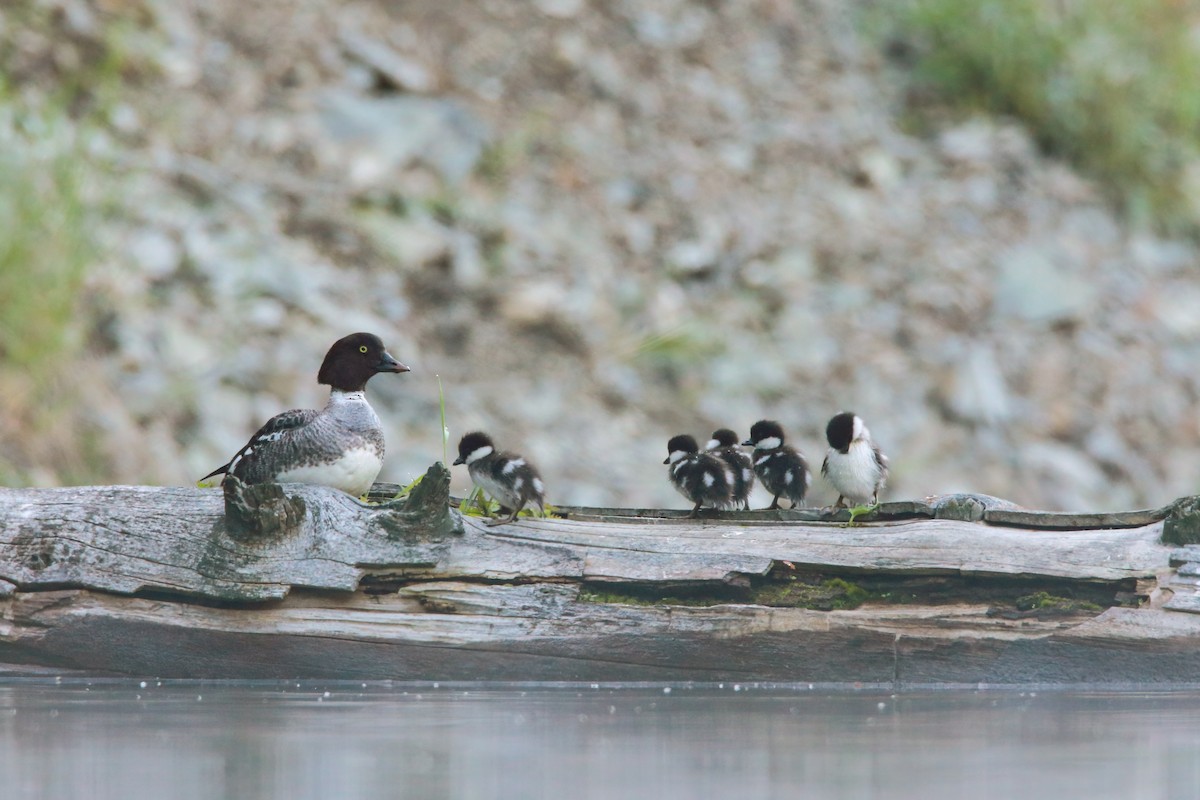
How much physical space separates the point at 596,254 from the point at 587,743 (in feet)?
29.7

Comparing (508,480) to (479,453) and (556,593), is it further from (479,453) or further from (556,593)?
(556,593)

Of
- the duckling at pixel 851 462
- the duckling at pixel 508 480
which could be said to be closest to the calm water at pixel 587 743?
the duckling at pixel 508 480

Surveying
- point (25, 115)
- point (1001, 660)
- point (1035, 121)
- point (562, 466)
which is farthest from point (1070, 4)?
point (1001, 660)

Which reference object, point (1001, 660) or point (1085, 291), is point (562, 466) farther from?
point (1001, 660)

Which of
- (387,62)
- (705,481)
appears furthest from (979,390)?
(705,481)

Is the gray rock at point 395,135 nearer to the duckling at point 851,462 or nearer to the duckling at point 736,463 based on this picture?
the duckling at point 736,463

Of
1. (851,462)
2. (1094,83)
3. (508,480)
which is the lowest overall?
(508,480)

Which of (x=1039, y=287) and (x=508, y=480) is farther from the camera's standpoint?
(x=1039, y=287)

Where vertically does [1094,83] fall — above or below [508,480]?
above

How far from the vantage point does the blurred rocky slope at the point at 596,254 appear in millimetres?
11281

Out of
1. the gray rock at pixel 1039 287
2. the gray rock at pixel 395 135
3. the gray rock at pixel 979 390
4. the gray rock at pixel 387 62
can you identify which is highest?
the gray rock at pixel 387 62

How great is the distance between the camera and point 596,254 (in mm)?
12781

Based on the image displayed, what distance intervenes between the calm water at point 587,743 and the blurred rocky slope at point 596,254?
18.7ft

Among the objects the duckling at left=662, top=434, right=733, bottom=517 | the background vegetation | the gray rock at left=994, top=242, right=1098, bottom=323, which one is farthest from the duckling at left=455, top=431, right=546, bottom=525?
the background vegetation
